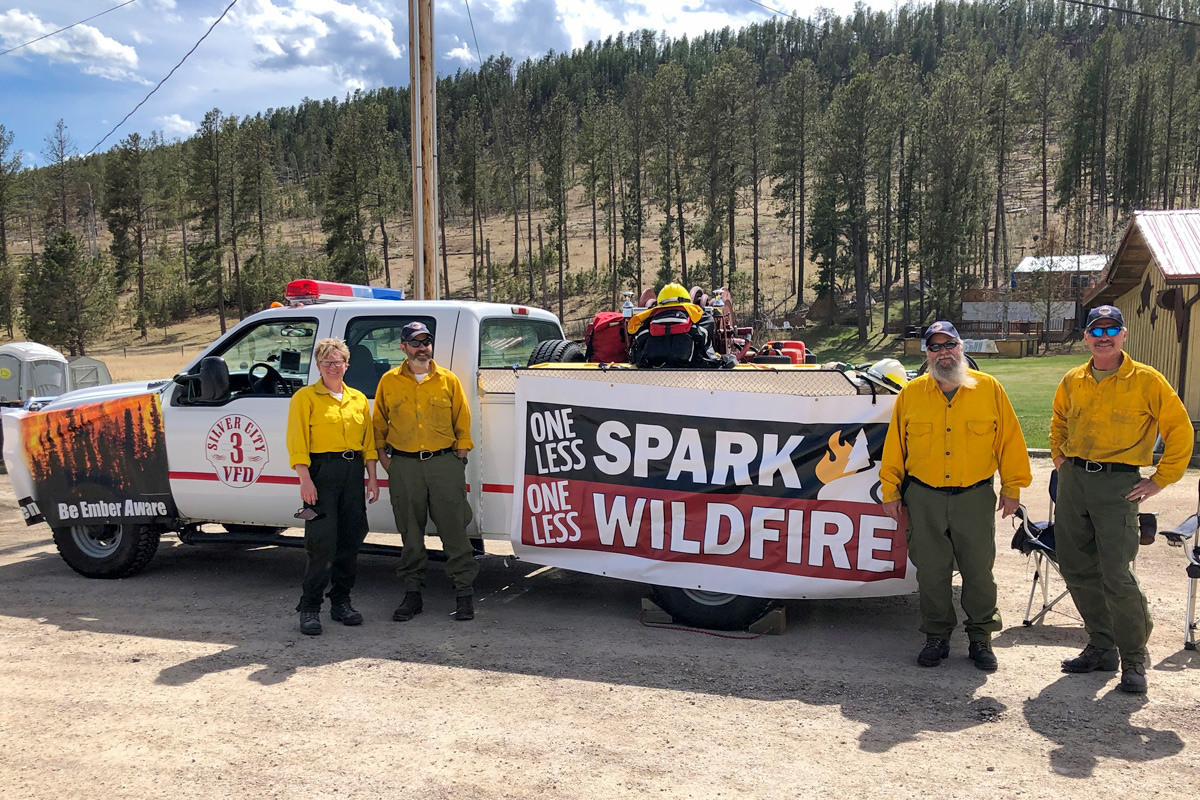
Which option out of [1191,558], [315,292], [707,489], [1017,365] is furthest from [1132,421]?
[1017,365]

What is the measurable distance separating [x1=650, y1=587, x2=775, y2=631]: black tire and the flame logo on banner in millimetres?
861

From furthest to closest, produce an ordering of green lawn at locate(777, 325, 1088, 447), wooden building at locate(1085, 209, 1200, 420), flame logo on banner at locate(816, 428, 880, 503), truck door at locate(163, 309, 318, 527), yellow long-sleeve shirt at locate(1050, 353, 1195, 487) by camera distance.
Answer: green lawn at locate(777, 325, 1088, 447) → wooden building at locate(1085, 209, 1200, 420) → truck door at locate(163, 309, 318, 527) → flame logo on banner at locate(816, 428, 880, 503) → yellow long-sleeve shirt at locate(1050, 353, 1195, 487)

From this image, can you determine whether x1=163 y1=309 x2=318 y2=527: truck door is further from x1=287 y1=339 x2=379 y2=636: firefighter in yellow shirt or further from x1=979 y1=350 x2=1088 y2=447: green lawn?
x1=979 y1=350 x2=1088 y2=447: green lawn

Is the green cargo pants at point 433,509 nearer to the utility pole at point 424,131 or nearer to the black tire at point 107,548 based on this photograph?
the black tire at point 107,548

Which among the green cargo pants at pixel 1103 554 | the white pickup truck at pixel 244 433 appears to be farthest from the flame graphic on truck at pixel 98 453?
the green cargo pants at pixel 1103 554

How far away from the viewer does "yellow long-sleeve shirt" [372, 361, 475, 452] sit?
19.0 feet

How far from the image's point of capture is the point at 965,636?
5.68 metres

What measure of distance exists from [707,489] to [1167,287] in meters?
14.7

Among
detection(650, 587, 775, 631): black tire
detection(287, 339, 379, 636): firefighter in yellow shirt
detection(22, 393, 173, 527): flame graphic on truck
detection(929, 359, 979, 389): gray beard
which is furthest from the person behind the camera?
detection(22, 393, 173, 527): flame graphic on truck

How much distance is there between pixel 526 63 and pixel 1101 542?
15089 cm

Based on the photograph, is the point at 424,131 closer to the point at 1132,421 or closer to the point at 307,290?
the point at 307,290

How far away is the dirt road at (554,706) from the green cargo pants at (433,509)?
0.36 meters

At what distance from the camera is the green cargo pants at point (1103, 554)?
4.74m

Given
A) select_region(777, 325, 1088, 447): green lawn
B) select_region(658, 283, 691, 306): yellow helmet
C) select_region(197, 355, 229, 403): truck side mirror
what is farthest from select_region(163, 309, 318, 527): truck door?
select_region(777, 325, 1088, 447): green lawn
